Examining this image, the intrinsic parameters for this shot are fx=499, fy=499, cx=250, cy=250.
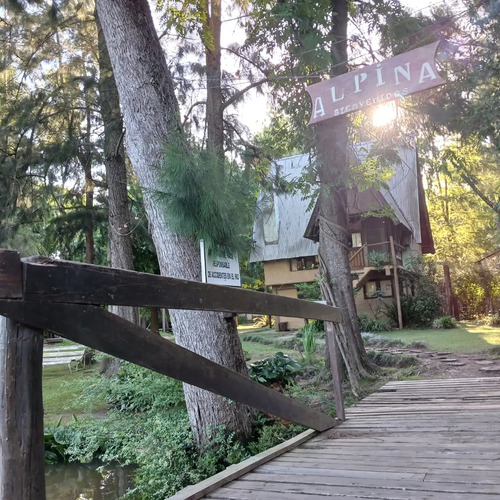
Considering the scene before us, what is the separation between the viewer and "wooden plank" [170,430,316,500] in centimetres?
247

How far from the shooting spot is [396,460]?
113 inches

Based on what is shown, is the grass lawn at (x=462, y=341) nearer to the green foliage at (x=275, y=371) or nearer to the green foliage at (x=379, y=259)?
the green foliage at (x=379, y=259)

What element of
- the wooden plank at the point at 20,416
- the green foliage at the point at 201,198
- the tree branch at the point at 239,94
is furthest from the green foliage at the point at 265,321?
the wooden plank at the point at 20,416

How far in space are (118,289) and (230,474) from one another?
1.41m

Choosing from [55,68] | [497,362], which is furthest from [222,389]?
[55,68]

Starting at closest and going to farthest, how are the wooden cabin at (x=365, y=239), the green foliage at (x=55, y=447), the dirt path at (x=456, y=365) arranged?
the green foliage at (x=55, y=447)
the dirt path at (x=456, y=365)
the wooden cabin at (x=365, y=239)

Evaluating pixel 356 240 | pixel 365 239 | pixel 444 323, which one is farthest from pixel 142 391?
pixel 356 240

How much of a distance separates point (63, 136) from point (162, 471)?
7.42 meters

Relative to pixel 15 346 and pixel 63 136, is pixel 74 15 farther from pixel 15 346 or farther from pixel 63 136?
pixel 15 346

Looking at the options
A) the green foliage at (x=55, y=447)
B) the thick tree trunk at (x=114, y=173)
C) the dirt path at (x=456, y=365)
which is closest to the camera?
the green foliage at (x=55, y=447)

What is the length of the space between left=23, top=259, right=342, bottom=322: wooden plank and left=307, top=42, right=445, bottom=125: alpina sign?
123 inches

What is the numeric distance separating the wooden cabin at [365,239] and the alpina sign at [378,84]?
1082 cm

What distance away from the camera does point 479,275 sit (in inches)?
858

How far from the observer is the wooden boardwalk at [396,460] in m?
2.40
